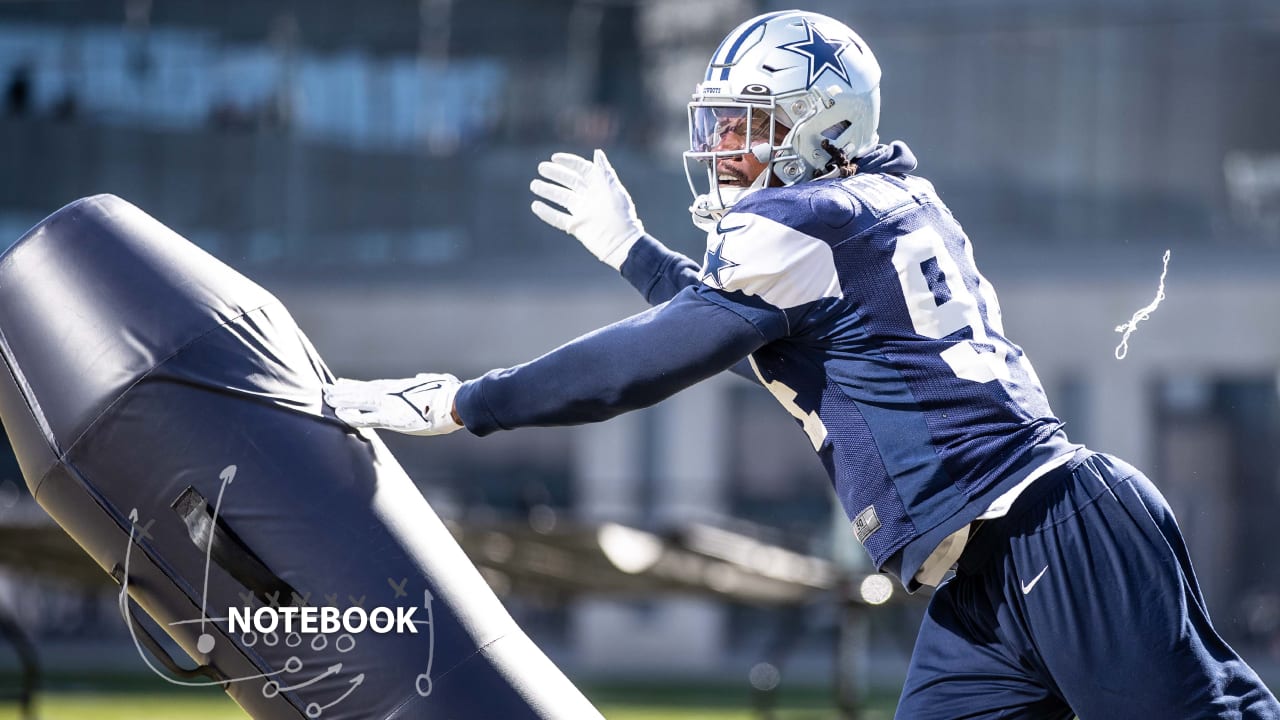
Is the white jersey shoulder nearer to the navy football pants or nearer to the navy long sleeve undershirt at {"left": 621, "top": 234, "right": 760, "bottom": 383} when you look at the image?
the navy football pants

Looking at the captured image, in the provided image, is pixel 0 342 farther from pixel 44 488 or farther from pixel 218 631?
pixel 218 631

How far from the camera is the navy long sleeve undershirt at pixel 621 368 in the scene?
2744mm

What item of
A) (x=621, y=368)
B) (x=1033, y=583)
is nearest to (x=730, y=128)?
(x=621, y=368)

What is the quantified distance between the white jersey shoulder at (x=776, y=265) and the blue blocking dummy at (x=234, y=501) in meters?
0.87

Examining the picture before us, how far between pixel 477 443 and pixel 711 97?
661 inches

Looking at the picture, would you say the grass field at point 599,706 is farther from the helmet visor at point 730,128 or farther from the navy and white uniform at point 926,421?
the navy and white uniform at point 926,421

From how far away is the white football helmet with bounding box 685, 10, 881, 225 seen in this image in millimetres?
3086

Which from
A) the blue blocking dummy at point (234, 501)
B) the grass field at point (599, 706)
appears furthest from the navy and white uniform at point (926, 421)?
the grass field at point (599, 706)

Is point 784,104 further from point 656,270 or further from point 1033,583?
point 1033,583

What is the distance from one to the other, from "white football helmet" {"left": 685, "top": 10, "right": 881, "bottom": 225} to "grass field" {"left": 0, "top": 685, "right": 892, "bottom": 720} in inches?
258

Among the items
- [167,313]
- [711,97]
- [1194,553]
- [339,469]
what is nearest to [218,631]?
[339,469]

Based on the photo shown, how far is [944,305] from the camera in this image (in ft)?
9.18

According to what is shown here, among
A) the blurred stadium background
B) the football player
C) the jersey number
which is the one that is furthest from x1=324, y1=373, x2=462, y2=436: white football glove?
the blurred stadium background

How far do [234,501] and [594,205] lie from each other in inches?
42.1
